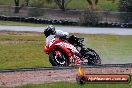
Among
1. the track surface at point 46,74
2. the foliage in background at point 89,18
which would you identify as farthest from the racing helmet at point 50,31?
the foliage in background at point 89,18

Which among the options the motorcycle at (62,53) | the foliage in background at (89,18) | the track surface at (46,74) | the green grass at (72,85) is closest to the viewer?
the green grass at (72,85)

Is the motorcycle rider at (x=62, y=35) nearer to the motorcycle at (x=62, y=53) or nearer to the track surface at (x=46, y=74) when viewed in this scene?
the motorcycle at (x=62, y=53)

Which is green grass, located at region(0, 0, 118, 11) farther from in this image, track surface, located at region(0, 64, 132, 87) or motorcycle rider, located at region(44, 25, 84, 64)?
track surface, located at region(0, 64, 132, 87)

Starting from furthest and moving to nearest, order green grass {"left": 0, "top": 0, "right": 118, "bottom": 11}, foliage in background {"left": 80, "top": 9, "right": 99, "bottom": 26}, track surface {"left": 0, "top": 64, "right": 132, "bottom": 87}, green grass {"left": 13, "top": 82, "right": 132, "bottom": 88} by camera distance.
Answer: green grass {"left": 0, "top": 0, "right": 118, "bottom": 11}, foliage in background {"left": 80, "top": 9, "right": 99, "bottom": 26}, track surface {"left": 0, "top": 64, "right": 132, "bottom": 87}, green grass {"left": 13, "top": 82, "right": 132, "bottom": 88}

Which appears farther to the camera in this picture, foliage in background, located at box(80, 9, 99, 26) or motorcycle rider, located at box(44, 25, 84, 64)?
foliage in background, located at box(80, 9, 99, 26)

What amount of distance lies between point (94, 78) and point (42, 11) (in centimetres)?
3964

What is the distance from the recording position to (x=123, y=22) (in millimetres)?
43312

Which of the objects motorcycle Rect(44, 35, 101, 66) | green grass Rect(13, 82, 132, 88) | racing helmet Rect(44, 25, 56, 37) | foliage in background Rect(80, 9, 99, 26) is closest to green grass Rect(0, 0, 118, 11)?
foliage in background Rect(80, 9, 99, 26)

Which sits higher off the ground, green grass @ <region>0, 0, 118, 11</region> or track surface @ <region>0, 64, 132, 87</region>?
track surface @ <region>0, 64, 132, 87</region>

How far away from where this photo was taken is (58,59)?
15.5 meters

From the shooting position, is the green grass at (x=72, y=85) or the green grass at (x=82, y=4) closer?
the green grass at (x=72, y=85)

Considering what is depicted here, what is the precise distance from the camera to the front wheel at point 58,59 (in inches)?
609

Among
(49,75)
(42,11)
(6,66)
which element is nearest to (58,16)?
(42,11)

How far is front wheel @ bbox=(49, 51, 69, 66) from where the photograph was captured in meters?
15.5
